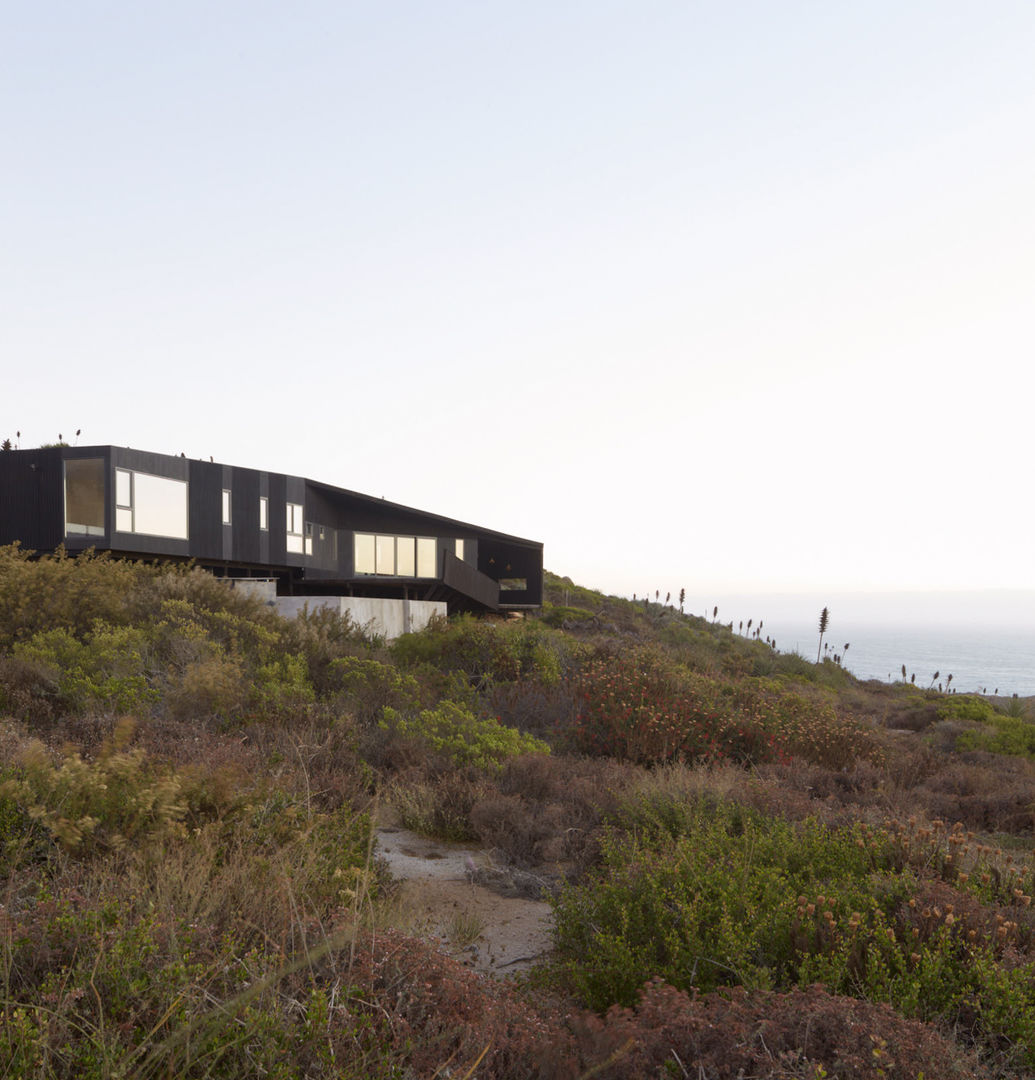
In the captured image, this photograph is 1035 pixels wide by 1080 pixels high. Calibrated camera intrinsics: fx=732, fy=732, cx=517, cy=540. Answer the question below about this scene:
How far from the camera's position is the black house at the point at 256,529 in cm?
1977

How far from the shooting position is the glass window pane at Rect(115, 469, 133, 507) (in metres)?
19.7

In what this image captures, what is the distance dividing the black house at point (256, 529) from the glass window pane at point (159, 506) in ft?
0.09

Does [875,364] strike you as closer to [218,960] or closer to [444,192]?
[444,192]

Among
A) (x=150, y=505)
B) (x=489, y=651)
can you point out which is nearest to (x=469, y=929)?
(x=489, y=651)

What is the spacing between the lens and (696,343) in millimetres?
21547

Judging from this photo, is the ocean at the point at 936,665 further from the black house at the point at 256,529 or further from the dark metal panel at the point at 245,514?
the dark metal panel at the point at 245,514

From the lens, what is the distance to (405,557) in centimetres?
2767

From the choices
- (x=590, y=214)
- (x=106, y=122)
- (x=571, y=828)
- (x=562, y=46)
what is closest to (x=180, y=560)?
(x=106, y=122)

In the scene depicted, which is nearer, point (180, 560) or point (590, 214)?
point (590, 214)

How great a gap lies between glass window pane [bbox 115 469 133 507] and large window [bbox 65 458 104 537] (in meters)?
0.37

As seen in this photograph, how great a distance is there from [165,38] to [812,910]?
17221 mm

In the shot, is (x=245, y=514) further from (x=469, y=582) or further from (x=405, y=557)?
(x=469, y=582)

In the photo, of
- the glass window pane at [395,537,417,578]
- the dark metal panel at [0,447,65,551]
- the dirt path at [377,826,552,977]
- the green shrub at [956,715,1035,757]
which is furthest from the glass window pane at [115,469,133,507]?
the green shrub at [956,715,1035,757]

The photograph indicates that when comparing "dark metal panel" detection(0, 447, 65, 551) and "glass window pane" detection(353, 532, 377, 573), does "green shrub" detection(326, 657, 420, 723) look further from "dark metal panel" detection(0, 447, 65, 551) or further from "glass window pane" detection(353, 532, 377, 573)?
"glass window pane" detection(353, 532, 377, 573)
